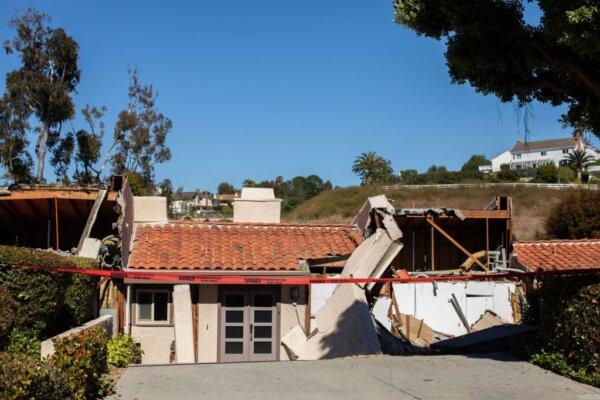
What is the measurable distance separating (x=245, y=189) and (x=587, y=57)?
13.8 metres

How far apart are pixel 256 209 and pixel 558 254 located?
960 cm

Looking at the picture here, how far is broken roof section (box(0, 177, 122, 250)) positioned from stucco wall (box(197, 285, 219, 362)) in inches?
128

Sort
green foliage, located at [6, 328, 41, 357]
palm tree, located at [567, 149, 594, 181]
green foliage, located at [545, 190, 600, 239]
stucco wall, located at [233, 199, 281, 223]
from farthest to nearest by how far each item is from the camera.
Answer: palm tree, located at [567, 149, 594, 181]
green foliage, located at [545, 190, 600, 239]
stucco wall, located at [233, 199, 281, 223]
green foliage, located at [6, 328, 41, 357]

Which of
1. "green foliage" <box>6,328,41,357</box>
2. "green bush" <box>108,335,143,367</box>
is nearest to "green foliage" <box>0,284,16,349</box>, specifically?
"green foliage" <box>6,328,41,357</box>

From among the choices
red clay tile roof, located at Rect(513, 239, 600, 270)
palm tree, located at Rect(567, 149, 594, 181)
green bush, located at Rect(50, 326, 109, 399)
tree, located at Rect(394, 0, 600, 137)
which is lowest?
green bush, located at Rect(50, 326, 109, 399)

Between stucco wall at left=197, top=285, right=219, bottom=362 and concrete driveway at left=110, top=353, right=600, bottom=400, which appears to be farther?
stucco wall at left=197, top=285, right=219, bottom=362

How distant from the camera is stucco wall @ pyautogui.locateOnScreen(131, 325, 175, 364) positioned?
51.3 ft

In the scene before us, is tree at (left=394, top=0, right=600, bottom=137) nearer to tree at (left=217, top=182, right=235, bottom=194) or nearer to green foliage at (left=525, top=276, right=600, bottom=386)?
green foliage at (left=525, top=276, right=600, bottom=386)

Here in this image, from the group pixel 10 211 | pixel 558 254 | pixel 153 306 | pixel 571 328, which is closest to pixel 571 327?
pixel 571 328

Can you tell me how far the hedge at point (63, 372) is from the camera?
582 cm

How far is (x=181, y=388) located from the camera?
8.38 metres

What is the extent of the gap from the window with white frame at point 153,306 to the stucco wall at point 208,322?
2.73 ft

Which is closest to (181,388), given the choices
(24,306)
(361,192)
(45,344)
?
(45,344)

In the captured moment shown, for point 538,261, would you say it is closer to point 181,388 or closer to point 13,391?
point 181,388
